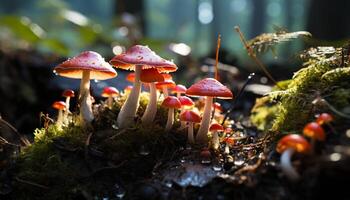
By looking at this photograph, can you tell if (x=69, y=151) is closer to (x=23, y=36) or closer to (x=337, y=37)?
(x=23, y=36)

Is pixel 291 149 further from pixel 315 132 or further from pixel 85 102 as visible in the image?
pixel 85 102

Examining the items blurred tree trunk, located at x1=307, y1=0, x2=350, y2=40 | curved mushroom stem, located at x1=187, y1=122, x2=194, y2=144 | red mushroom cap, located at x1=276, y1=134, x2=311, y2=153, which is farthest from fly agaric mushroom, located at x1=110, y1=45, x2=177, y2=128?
blurred tree trunk, located at x1=307, y1=0, x2=350, y2=40

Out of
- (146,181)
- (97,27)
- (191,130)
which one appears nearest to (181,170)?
(146,181)

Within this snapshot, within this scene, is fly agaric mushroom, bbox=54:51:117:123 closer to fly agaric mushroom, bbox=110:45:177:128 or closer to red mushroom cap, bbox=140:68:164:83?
fly agaric mushroom, bbox=110:45:177:128

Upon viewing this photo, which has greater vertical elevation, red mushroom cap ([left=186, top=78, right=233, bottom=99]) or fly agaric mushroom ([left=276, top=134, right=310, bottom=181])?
red mushroom cap ([left=186, top=78, right=233, bottom=99])

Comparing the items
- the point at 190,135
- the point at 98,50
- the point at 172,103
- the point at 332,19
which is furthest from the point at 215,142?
the point at 98,50
